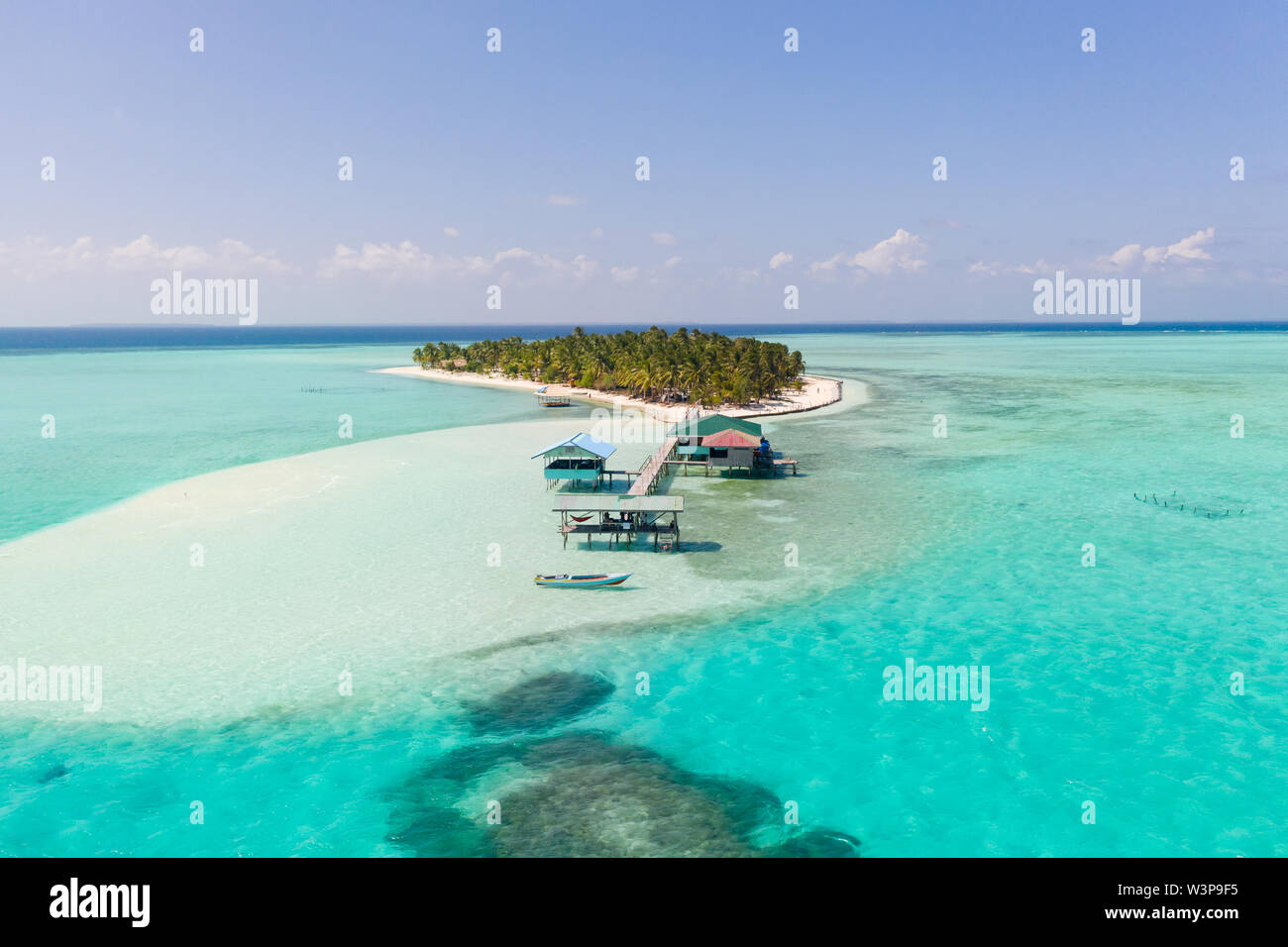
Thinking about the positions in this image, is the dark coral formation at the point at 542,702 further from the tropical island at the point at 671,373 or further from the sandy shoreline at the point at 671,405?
the tropical island at the point at 671,373

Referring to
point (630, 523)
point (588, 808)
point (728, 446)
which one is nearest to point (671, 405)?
point (728, 446)

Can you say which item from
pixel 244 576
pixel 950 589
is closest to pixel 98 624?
pixel 244 576

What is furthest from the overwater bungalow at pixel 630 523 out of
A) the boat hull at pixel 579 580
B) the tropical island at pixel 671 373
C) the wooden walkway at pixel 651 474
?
the tropical island at pixel 671 373

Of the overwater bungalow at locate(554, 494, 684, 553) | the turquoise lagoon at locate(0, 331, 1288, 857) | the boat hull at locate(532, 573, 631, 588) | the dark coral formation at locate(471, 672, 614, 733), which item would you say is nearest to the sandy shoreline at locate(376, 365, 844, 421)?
the turquoise lagoon at locate(0, 331, 1288, 857)

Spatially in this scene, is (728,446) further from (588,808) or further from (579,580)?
(588,808)
